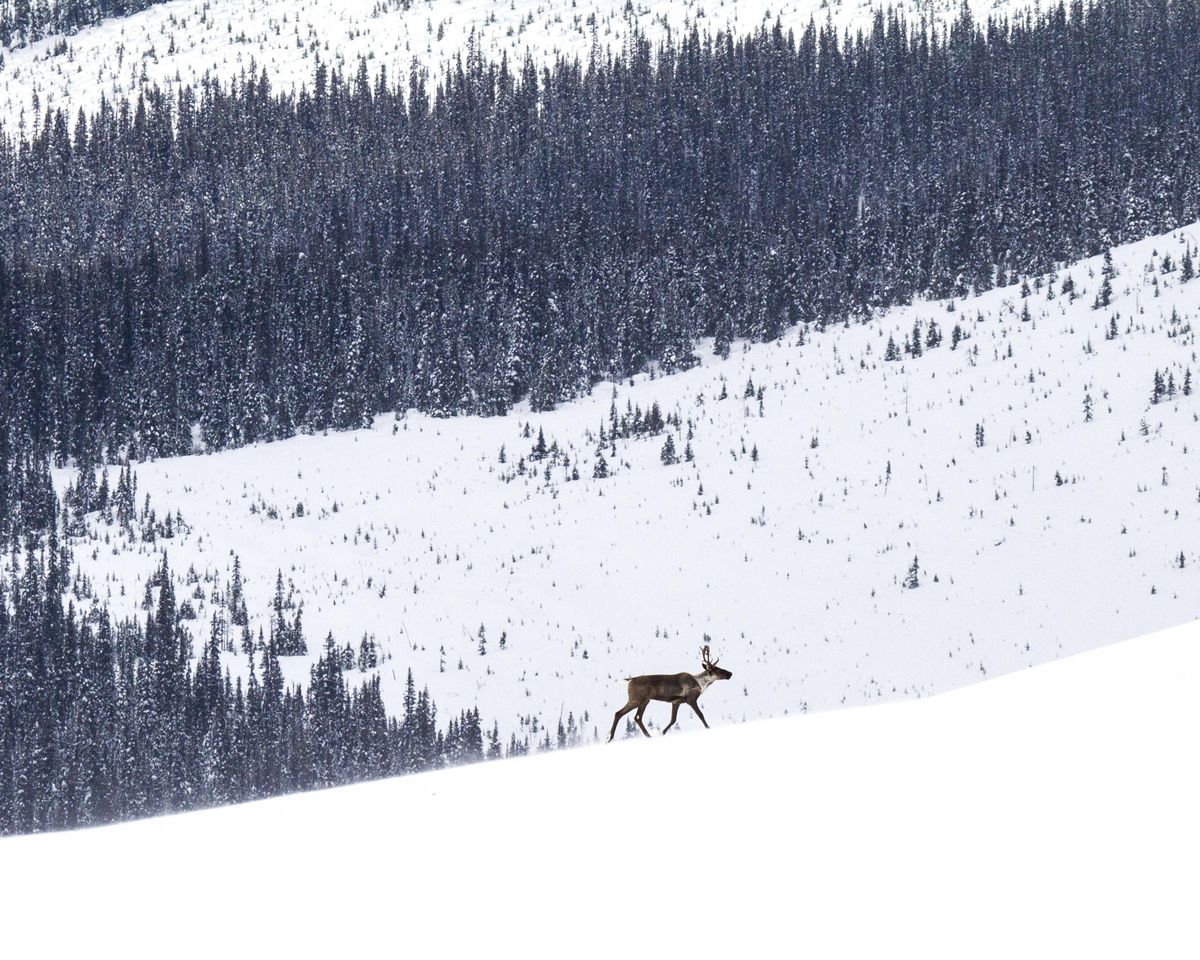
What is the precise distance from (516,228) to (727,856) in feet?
225

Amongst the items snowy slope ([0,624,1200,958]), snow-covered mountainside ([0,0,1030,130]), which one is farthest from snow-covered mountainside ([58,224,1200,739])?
snow-covered mountainside ([0,0,1030,130])

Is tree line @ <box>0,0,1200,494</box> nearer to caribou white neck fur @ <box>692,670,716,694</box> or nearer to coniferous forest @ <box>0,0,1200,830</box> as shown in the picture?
coniferous forest @ <box>0,0,1200,830</box>

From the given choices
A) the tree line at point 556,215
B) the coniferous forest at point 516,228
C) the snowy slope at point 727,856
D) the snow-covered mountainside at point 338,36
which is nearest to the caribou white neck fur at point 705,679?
the snowy slope at point 727,856

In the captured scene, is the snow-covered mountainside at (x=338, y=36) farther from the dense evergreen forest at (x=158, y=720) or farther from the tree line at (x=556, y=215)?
the dense evergreen forest at (x=158, y=720)

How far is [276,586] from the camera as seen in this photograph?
3712 centimetres

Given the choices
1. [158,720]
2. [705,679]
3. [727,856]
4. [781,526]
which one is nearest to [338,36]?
[158,720]

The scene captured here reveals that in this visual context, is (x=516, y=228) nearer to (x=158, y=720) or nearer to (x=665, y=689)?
(x=158, y=720)

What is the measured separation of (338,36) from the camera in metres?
119

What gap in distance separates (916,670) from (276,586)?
19034 millimetres

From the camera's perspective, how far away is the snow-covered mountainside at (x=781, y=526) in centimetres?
2586

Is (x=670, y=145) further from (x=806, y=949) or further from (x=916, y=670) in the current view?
(x=806, y=949)

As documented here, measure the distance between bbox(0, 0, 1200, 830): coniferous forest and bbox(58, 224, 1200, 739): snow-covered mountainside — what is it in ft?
16.7

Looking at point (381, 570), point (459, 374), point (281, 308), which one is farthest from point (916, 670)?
point (281, 308)

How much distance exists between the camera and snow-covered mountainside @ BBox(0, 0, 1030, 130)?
10400 cm
